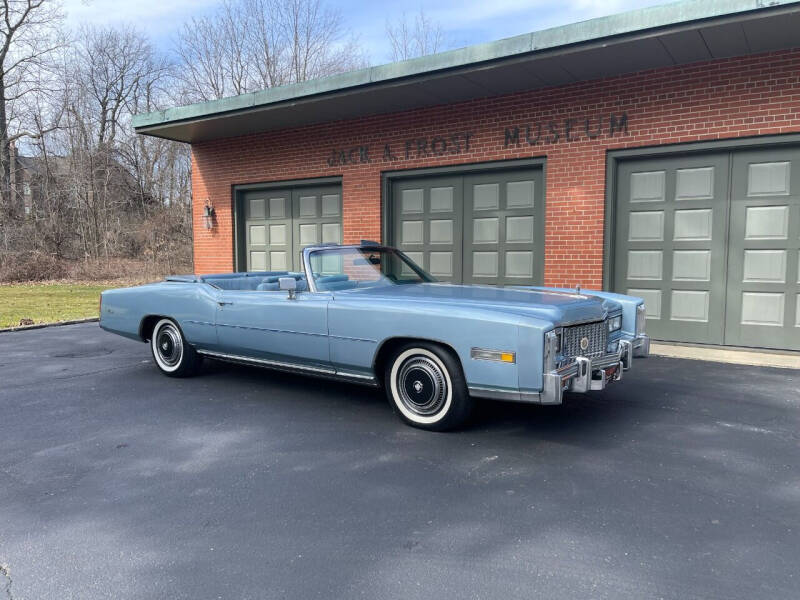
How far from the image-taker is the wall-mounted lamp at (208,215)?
12.4 m

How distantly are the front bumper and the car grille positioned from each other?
0.21 ft

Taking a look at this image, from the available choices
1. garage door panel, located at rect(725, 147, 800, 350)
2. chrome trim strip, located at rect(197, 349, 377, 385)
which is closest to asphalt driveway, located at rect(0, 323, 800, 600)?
chrome trim strip, located at rect(197, 349, 377, 385)

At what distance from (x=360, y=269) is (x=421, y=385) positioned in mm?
1526

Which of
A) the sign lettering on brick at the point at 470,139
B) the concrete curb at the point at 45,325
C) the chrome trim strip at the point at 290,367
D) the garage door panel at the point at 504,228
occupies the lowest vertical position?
the concrete curb at the point at 45,325

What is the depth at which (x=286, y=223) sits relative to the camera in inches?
456

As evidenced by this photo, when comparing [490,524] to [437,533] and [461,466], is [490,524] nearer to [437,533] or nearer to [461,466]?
[437,533]

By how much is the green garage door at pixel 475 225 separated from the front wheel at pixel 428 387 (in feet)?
16.3

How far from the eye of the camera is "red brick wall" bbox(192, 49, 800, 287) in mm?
7105

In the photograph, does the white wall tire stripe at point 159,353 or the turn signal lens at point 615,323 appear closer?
the turn signal lens at point 615,323

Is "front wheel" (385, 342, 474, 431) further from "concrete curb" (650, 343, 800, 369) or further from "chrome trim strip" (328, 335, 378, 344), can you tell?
"concrete curb" (650, 343, 800, 369)

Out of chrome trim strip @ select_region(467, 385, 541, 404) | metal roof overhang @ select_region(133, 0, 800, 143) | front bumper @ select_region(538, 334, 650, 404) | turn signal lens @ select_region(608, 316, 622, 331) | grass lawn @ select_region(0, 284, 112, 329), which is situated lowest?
grass lawn @ select_region(0, 284, 112, 329)

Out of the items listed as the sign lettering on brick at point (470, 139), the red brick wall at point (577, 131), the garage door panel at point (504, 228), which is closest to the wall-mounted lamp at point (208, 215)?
the red brick wall at point (577, 131)

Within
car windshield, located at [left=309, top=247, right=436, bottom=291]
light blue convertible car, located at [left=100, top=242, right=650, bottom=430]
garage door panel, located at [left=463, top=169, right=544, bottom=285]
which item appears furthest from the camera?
garage door panel, located at [left=463, top=169, right=544, bottom=285]

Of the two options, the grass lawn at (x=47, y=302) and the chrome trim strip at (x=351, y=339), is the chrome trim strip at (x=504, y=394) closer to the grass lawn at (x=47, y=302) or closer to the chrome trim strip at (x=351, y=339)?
the chrome trim strip at (x=351, y=339)
